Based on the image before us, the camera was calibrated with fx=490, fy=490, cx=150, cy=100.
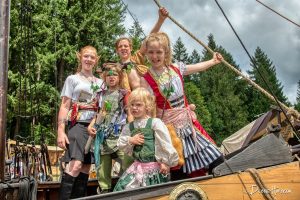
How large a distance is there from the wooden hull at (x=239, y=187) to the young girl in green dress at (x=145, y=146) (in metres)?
0.37

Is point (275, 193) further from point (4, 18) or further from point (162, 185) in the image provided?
point (4, 18)

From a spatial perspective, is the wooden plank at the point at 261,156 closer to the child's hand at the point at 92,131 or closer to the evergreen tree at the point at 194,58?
the child's hand at the point at 92,131

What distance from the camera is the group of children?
3.89m

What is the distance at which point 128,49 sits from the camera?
500 cm

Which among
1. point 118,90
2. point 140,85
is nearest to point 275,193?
point 140,85

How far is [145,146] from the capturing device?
3916 millimetres

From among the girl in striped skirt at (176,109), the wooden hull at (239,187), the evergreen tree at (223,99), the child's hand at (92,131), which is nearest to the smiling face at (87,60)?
the child's hand at (92,131)

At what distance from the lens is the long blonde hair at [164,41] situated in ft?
13.5

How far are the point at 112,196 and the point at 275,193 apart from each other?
115cm

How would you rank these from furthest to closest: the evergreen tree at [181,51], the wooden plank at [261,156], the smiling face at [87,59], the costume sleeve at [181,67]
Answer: the evergreen tree at [181,51] < the smiling face at [87,59] < the costume sleeve at [181,67] < the wooden plank at [261,156]

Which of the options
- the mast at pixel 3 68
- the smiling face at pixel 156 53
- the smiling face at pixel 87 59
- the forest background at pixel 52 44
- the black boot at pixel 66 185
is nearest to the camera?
the smiling face at pixel 156 53

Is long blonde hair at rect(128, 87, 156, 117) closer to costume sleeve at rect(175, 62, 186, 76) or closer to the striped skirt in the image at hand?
the striped skirt

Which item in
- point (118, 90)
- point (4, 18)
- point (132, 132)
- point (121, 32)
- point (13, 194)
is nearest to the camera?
point (13, 194)

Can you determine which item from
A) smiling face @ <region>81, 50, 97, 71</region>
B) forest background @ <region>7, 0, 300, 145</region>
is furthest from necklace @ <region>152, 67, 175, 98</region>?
forest background @ <region>7, 0, 300, 145</region>
